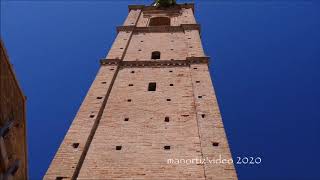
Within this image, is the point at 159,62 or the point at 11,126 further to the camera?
the point at 159,62

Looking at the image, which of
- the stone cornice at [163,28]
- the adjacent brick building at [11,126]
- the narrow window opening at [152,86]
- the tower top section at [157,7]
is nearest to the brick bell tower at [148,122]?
the narrow window opening at [152,86]

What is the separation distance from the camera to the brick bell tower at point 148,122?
1068cm

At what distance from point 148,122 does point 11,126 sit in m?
4.87

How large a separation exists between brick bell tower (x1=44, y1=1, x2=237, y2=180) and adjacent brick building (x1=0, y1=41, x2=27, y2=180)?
1.49 m

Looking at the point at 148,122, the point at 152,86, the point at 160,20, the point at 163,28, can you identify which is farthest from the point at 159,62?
the point at 160,20

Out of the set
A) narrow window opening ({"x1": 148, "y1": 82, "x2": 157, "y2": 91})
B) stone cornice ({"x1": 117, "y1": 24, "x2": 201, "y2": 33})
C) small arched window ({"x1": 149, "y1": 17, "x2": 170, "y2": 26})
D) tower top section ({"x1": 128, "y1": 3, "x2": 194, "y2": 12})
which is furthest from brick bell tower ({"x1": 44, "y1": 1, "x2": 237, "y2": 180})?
tower top section ({"x1": 128, "y1": 3, "x2": 194, "y2": 12})

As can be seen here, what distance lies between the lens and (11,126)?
859cm

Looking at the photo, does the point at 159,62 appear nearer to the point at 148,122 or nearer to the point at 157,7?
the point at 148,122

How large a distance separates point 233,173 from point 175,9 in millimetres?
17275

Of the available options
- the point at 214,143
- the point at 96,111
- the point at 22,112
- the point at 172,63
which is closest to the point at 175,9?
the point at 172,63

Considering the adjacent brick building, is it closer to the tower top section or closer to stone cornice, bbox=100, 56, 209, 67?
stone cornice, bbox=100, 56, 209, 67

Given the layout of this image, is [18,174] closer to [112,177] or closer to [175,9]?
[112,177]

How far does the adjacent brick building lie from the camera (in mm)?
8195

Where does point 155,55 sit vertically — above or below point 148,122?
above
